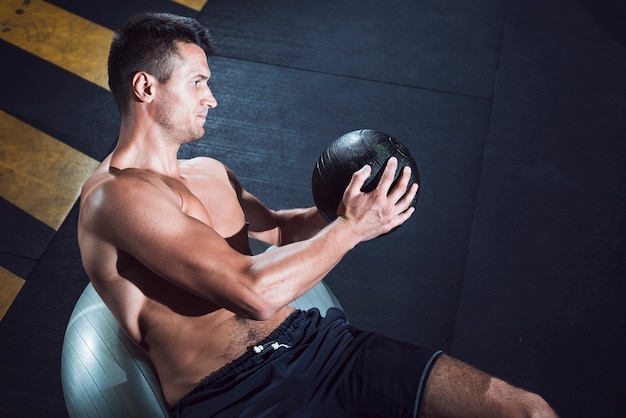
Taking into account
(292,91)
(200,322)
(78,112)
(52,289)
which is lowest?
(52,289)

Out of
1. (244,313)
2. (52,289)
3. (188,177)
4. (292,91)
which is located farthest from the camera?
(292,91)

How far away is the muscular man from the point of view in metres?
2.12

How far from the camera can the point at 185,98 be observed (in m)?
2.45

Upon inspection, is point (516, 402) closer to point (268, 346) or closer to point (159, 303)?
point (268, 346)

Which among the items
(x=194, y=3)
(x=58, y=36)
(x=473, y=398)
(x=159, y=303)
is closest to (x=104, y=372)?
(x=159, y=303)

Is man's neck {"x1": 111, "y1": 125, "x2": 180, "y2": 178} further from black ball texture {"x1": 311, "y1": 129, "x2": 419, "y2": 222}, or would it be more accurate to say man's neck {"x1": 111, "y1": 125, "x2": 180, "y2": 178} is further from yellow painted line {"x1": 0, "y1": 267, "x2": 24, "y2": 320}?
yellow painted line {"x1": 0, "y1": 267, "x2": 24, "y2": 320}

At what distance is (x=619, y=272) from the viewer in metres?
3.59

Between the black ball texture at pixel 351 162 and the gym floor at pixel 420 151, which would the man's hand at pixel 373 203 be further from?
the gym floor at pixel 420 151

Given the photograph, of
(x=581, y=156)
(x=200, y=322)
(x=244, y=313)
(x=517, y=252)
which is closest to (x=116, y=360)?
(x=200, y=322)

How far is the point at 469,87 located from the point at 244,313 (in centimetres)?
276

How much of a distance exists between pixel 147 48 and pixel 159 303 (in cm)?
83

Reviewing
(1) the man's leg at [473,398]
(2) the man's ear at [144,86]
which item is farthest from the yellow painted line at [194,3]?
(1) the man's leg at [473,398]

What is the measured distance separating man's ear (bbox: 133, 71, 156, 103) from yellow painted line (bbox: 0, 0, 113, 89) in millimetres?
2101

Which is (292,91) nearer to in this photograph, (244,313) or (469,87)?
(469,87)
